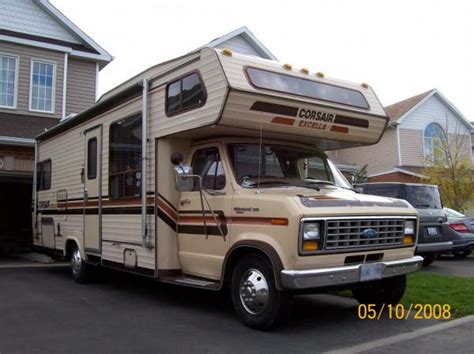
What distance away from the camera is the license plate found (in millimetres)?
5887

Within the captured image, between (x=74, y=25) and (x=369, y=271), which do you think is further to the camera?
(x=74, y=25)

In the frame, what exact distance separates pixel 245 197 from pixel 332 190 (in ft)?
3.89

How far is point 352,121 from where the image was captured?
288 inches

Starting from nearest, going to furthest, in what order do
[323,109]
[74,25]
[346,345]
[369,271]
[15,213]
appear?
[346,345], [369,271], [323,109], [74,25], [15,213]

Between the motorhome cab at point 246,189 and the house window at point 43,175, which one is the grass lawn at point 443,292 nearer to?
the motorhome cab at point 246,189

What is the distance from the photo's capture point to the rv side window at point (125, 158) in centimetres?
770

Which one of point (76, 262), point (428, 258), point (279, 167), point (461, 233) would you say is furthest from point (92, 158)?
point (461, 233)

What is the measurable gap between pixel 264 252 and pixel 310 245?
514 millimetres

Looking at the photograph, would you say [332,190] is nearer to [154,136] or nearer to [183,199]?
[183,199]

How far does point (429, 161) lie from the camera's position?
23453mm

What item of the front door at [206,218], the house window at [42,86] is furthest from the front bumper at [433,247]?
the house window at [42,86]

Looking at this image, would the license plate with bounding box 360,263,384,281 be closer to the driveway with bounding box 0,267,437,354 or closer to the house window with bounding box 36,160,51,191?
the driveway with bounding box 0,267,437,354

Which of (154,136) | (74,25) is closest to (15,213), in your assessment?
(74,25)

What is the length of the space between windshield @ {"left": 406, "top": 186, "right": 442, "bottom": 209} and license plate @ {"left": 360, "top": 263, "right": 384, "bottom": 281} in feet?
19.4
